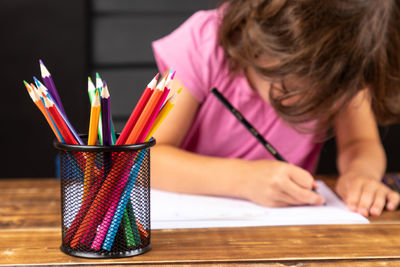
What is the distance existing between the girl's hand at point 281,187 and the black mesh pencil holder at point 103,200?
0.87 feet

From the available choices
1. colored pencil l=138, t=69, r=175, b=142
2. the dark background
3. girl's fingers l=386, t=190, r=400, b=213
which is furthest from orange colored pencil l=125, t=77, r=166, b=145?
the dark background

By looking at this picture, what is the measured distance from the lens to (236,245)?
604 mm

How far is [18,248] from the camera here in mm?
595

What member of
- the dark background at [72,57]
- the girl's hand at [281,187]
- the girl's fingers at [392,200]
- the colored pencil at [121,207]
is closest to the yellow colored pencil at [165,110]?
the colored pencil at [121,207]

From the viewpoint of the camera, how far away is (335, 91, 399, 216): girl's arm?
2.61 feet

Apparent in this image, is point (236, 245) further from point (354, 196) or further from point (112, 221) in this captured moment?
point (354, 196)

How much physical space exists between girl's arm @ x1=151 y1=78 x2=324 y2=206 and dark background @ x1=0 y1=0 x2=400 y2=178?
0.74 metres

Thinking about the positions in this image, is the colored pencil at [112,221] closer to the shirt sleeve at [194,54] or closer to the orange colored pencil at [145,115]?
→ the orange colored pencil at [145,115]

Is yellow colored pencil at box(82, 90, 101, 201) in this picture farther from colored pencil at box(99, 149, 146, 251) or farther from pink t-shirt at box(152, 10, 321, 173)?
pink t-shirt at box(152, 10, 321, 173)

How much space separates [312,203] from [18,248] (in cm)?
41

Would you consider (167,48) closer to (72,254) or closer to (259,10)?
(259,10)

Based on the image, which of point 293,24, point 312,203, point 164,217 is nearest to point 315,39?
point 293,24

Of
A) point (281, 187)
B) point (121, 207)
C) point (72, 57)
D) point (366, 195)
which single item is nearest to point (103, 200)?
point (121, 207)

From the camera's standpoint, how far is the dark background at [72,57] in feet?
5.58
